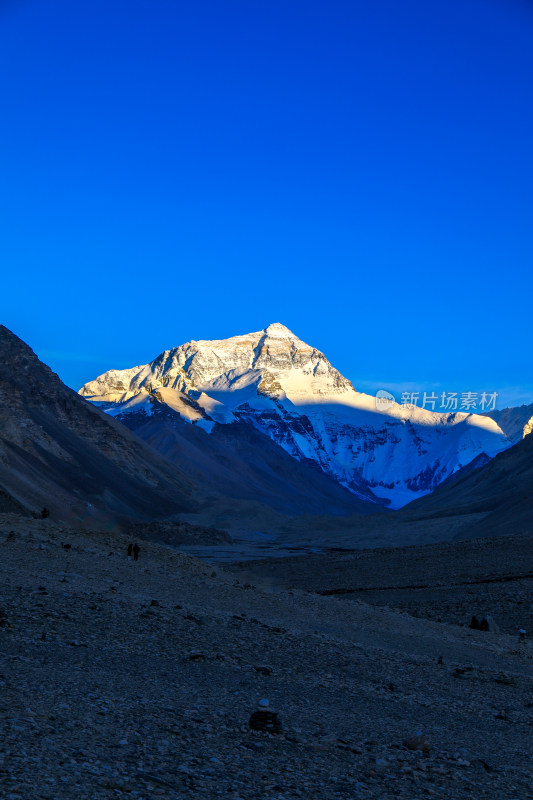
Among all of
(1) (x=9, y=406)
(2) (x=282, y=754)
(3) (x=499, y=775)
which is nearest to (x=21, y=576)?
(2) (x=282, y=754)

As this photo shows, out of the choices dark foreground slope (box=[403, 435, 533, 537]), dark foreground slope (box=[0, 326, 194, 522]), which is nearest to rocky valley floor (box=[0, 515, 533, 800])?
dark foreground slope (box=[0, 326, 194, 522])

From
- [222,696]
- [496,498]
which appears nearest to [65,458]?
[496,498]

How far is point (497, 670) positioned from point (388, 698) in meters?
6.18

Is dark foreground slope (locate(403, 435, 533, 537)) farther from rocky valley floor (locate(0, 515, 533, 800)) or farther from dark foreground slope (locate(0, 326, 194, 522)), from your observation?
rocky valley floor (locate(0, 515, 533, 800))

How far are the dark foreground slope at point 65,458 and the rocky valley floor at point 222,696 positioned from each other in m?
47.3

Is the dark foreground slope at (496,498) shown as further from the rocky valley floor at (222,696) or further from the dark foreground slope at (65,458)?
the rocky valley floor at (222,696)

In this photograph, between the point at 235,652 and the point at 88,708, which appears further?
the point at 235,652

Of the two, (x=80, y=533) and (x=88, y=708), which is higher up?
(x=80, y=533)

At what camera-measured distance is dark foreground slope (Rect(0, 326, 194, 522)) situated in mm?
84500

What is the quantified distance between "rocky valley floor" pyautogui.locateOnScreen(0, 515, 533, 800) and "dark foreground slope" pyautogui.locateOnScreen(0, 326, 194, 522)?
47299 mm

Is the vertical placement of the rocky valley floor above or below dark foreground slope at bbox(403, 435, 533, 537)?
below

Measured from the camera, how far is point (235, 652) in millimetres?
13602

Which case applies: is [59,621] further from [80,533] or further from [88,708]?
[80,533]

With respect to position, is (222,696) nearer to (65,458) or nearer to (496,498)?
(65,458)
